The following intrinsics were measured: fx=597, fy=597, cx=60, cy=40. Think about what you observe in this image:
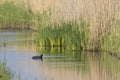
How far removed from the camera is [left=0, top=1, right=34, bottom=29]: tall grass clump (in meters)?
25.7

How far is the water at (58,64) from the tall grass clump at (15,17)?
5795 millimetres

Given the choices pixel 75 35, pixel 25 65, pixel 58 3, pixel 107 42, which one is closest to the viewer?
pixel 25 65

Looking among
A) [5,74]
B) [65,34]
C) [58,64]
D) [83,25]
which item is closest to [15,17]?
[65,34]

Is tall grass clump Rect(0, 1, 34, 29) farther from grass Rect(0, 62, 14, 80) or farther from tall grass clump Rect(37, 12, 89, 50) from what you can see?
grass Rect(0, 62, 14, 80)

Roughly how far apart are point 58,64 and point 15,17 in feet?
35.5

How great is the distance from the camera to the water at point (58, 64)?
13.7 metres

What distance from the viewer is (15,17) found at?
26.0 meters

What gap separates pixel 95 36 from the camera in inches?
676

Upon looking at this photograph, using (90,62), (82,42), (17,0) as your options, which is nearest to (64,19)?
(82,42)

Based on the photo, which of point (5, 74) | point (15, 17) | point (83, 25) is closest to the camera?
point (5, 74)

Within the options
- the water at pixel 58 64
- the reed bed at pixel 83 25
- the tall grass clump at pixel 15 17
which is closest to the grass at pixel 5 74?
the water at pixel 58 64

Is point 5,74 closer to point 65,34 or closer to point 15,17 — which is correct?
point 65,34

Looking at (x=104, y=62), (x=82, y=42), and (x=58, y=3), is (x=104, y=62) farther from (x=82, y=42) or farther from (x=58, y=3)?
(x=58, y=3)

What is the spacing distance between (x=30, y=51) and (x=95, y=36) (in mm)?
2365
